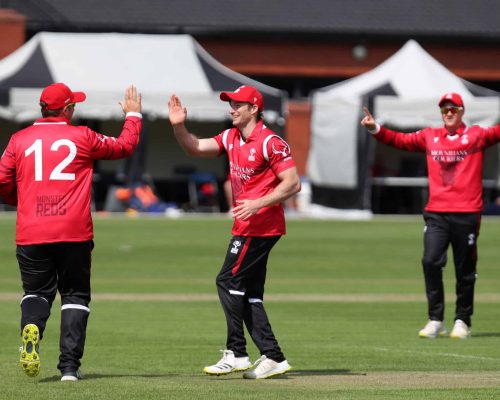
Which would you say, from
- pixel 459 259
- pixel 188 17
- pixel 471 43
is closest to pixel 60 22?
pixel 188 17

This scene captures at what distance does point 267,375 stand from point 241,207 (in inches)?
45.6

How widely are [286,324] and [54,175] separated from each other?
491 centimetres

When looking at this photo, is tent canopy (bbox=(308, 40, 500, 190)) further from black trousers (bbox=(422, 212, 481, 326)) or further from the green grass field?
black trousers (bbox=(422, 212, 481, 326))

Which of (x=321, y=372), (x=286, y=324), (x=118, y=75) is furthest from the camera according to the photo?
(x=118, y=75)

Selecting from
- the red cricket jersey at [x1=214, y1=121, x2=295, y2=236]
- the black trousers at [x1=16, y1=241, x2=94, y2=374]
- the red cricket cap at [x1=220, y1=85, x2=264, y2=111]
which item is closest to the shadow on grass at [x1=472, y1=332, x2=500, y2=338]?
the red cricket jersey at [x1=214, y1=121, x2=295, y2=236]

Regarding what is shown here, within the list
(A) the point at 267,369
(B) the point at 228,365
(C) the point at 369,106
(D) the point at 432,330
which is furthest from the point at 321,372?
(C) the point at 369,106

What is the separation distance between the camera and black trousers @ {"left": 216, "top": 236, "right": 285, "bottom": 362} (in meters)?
9.91

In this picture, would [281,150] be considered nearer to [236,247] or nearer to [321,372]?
[236,247]

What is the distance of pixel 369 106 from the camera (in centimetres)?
3209

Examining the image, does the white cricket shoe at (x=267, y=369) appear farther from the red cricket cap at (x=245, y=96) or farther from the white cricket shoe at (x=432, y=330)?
the white cricket shoe at (x=432, y=330)

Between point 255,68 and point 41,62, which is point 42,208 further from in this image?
point 255,68

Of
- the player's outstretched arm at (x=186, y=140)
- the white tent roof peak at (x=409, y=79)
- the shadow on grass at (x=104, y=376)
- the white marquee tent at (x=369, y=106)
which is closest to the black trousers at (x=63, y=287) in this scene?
the shadow on grass at (x=104, y=376)

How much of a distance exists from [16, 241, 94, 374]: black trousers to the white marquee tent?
22338mm

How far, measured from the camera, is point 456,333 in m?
13.0
